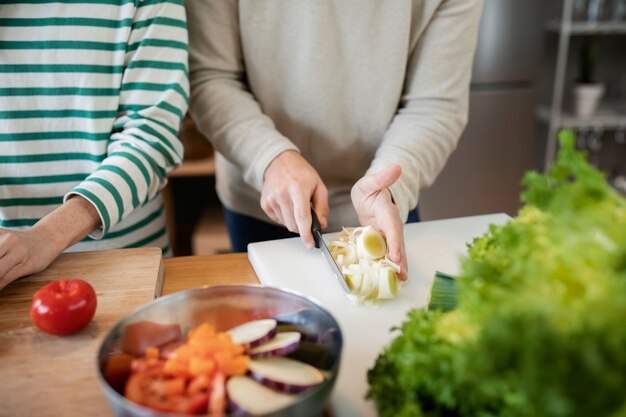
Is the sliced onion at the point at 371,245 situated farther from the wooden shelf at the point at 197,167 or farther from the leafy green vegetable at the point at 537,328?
the wooden shelf at the point at 197,167

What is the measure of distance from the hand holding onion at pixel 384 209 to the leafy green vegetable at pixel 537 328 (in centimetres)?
25

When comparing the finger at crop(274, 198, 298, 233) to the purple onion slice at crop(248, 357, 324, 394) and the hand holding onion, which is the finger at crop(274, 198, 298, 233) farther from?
the purple onion slice at crop(248, 357, 324, 394)

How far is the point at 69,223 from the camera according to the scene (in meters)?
0.89

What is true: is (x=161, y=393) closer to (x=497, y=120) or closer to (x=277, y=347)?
(x=277, y=347)

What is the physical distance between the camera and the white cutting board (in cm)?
66

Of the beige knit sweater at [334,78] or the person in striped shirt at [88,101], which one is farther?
the beige knit sweater at [334,78]

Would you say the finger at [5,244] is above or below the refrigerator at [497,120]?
above

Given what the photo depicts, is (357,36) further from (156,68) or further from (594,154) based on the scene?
(594,154)

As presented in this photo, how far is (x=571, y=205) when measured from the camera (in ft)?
1.54

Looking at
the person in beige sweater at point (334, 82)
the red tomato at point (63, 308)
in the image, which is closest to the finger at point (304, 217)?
the person in beige sweater at point (334, 82)

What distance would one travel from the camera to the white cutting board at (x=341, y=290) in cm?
66

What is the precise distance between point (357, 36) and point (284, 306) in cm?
67

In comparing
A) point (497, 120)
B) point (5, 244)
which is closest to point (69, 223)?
point (5, 244)

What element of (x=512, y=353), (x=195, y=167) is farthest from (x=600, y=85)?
(x=512, y=353)
